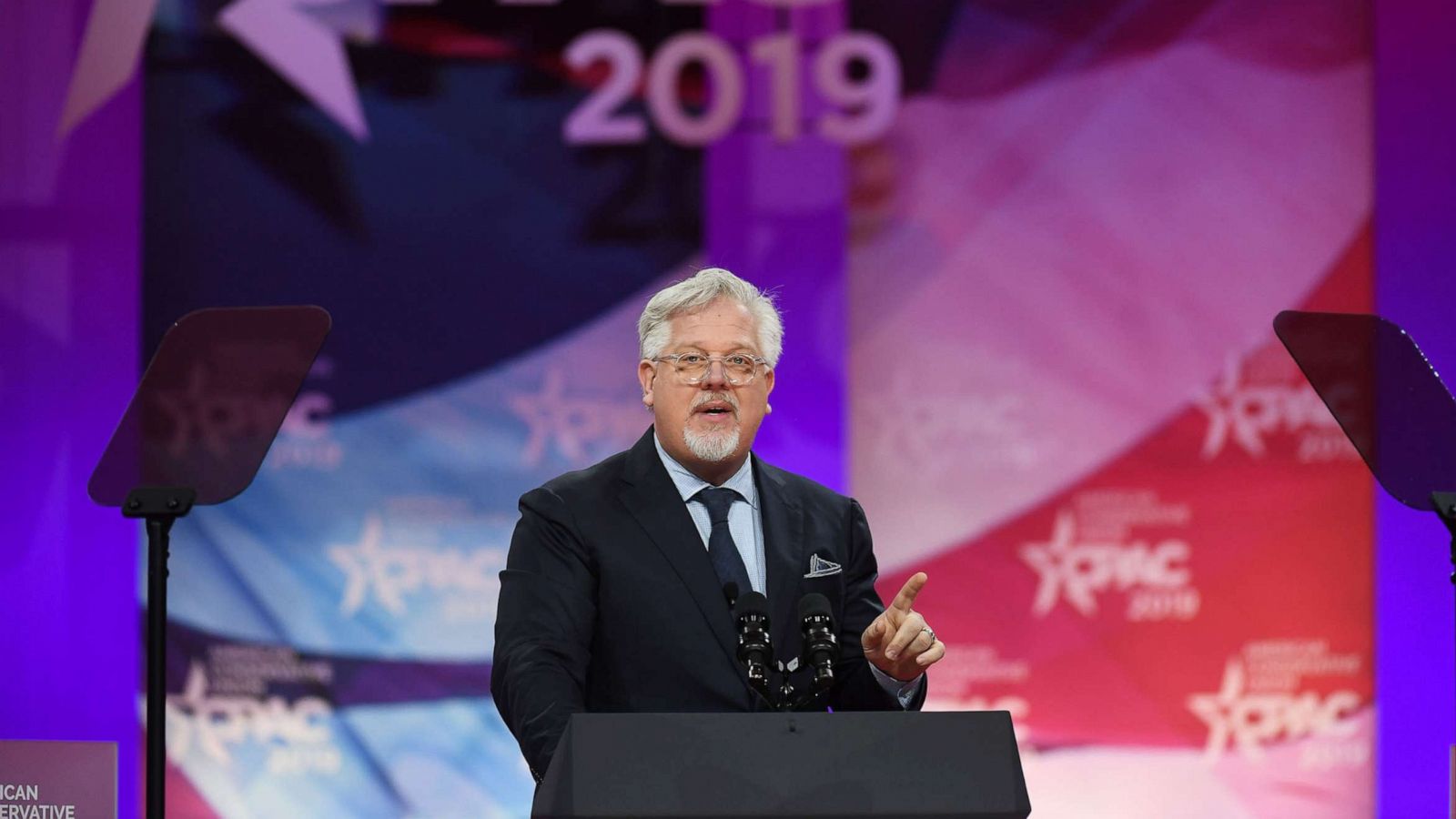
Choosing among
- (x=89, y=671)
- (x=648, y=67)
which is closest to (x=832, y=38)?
(x=648, y=67)

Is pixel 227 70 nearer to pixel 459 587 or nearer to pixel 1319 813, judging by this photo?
pixel 459 587

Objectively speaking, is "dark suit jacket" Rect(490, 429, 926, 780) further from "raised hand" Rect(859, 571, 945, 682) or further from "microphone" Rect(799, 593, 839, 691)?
"microphone" Rect(799, 593, 839, 691)

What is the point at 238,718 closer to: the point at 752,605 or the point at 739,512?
the point at 739,512

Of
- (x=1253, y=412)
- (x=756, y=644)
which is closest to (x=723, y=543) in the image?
(x=756, y=644)

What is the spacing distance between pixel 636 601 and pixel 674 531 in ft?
0.51

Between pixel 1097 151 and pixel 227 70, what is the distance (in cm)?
279

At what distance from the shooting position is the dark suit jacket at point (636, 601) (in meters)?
2.56

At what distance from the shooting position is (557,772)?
5.80 ft

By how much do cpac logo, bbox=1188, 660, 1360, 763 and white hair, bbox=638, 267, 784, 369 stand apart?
7.63 ft

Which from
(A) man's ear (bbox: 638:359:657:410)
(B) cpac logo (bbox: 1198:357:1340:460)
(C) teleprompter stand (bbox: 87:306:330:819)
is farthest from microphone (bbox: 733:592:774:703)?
(B) cpac logo (bbox: 1198:357:1340:460)

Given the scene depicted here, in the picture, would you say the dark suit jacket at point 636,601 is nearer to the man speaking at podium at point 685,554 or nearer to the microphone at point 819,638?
the man speaking at podium at point 685,554

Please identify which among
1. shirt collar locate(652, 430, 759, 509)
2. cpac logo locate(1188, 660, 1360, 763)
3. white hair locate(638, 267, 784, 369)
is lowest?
cpac logo locate(1188, 660, 1360, 763)

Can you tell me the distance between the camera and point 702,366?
8.87 ft

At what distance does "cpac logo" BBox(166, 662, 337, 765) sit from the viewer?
448cm
